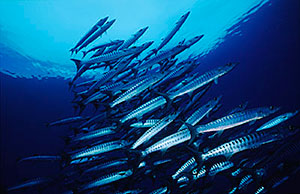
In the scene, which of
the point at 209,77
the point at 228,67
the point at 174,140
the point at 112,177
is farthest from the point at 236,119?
the point at 112,177

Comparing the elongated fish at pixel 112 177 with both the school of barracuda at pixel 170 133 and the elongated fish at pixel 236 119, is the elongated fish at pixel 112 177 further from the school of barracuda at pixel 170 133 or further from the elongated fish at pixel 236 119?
the elongated fish at pixel 236 119

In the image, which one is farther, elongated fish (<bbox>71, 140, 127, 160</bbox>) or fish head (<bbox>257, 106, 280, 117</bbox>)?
elongated fish (<bbox>71, 140, 127, 160</bbox>)

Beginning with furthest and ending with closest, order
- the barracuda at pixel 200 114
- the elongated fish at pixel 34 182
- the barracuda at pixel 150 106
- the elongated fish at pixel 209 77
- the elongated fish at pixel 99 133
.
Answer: the elongated fish at pixel 34 182 < the elongated fish at pixel 99 133 < the barracuda at pixel 150 106 < the barracuda at pixel 200 114 < the elongated fish at pixel 209 77

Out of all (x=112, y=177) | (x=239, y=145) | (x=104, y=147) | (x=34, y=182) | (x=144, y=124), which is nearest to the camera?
(x=239, y=145)

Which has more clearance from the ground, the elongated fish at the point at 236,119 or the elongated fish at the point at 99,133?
the elongated fish at the point at 99,133

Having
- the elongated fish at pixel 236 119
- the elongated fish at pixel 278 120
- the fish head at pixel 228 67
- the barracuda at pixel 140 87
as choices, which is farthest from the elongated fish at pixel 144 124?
the elongated fish at pixel 278 120

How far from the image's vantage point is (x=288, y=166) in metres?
6.15

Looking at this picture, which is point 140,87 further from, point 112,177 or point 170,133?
point 112,177

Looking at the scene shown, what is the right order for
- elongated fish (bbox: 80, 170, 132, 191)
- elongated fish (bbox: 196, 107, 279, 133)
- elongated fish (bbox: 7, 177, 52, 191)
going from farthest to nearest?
elongated fish (bbox: 7, 177, 52, 191)
elongated fish (bbox: 80, 170, 132, 191)
elongated fish (bbox: 196, 107, 279, 133)

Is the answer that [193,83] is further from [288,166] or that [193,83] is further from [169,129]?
[288,166]

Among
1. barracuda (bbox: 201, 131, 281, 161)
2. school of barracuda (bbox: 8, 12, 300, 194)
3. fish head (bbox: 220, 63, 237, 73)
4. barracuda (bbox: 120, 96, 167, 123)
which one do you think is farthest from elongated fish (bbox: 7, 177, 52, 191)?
fish head (bbox: 220, 63, 237, 73)

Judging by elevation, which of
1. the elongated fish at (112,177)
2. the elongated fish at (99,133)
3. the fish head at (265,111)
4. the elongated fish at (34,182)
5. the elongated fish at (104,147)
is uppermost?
the elongated fish at (99,133)

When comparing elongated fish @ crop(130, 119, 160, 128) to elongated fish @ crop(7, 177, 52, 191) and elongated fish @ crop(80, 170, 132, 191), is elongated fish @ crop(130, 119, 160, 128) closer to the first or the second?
elongated fish @ crop(80, 170, 132, 191)

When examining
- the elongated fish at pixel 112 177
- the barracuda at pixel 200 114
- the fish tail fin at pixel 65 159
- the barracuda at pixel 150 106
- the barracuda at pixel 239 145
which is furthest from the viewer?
the fish tail fin at pixel 65 159
